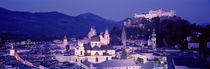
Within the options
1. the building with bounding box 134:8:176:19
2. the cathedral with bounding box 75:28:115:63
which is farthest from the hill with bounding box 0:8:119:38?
the cathedral with bounding box 75:28:115:63

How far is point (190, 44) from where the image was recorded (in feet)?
102

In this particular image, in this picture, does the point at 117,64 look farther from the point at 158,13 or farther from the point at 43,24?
the point at 43,24

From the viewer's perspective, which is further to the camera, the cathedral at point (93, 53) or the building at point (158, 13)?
the building at point (158, 13)

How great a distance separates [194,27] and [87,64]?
20887mm

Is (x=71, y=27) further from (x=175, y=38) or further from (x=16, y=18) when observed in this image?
(x=175, y=38)

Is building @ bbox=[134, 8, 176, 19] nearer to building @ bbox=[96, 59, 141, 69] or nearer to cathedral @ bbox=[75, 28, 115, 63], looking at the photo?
cathedral @ bbox=[75, 28, 115, 63]

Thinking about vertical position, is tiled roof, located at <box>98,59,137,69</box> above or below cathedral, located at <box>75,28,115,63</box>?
below

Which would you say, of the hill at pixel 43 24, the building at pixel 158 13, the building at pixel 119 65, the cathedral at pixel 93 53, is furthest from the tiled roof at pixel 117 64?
the hill at pixel 43 24

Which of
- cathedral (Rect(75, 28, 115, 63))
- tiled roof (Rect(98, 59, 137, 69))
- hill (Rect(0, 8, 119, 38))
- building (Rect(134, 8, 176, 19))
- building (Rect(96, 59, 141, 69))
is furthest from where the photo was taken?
hill (Rect(0, 8, 119, 38))

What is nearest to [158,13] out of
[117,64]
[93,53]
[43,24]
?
[93,53]

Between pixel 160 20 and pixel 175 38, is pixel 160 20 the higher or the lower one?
the higher one

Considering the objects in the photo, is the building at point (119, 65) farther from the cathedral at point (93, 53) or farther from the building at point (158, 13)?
the building at point (158, 13)

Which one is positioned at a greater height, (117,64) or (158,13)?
(158,13)

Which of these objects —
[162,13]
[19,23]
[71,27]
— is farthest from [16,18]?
[162,13]
